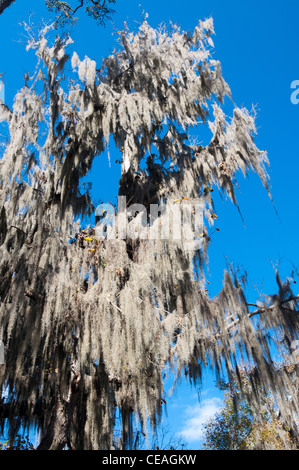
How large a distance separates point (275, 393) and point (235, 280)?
1917mm

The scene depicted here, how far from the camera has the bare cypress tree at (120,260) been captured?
4.33m

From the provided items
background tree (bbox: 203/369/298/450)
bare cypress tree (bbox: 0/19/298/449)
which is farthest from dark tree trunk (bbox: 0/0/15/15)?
background tree (bbox: 203/369/298/450)

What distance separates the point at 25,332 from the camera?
4270mm

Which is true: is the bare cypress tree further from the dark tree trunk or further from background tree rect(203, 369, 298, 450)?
background tree rect(203, 369, 298, 450)

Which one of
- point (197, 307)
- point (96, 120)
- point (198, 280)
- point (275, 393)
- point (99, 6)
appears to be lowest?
point (275, 393)

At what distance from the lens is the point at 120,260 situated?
4.84 m

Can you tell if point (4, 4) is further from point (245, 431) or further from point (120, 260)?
point (245, 431)

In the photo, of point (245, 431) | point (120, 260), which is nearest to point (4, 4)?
point (120, 260)

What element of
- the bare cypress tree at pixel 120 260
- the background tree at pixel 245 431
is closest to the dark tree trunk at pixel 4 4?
the bare cypress tree at pixel 120 260

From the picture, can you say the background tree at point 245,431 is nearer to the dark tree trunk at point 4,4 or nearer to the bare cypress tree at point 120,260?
the bare cypress tree at point 120,260

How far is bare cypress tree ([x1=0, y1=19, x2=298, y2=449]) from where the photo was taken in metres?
4.33
